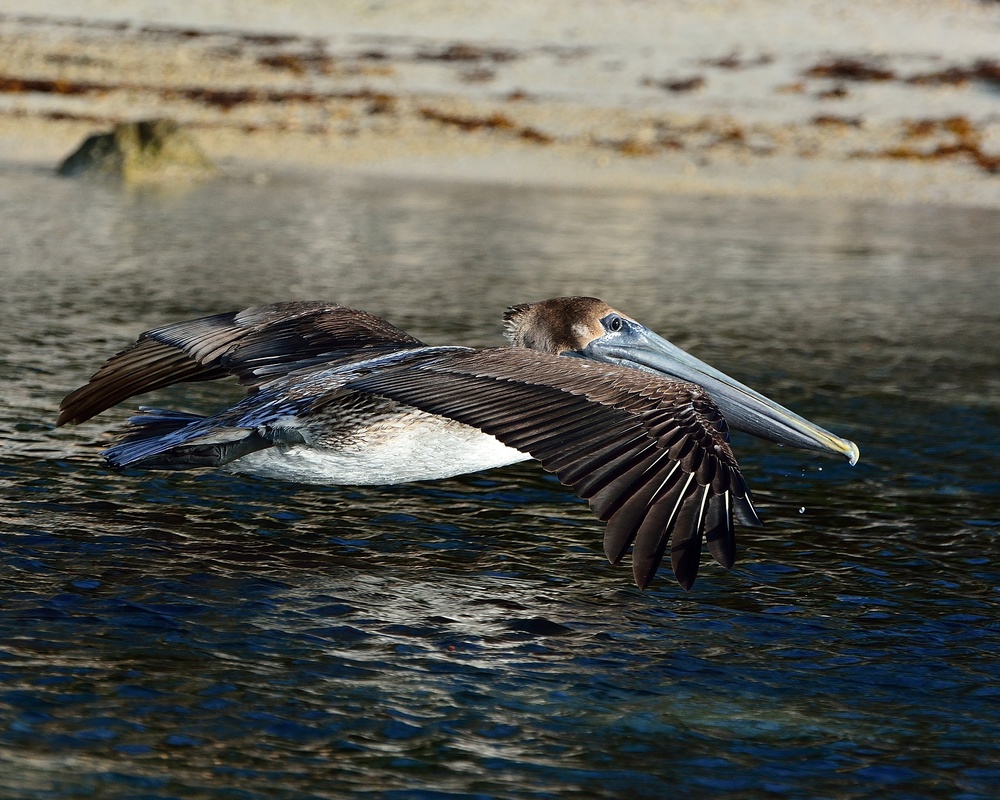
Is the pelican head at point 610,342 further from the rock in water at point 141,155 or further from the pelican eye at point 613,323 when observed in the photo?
the rock in water at point 141,155

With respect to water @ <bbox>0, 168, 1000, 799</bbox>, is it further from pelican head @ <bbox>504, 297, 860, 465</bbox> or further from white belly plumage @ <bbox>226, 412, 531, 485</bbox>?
pelican head @ <bbox>504, 297, 860, 465</bbox>

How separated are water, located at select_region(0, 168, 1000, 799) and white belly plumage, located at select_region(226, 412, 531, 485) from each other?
257 millimetres

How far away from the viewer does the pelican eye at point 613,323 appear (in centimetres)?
544

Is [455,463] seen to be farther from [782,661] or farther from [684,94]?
[684,94]

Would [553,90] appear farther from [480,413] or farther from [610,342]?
[480,413]

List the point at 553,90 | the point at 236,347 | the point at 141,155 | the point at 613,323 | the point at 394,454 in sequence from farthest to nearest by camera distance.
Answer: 1. the point at 553,90
2. the point at 141,155
3. the point at 613,323
4. the point at 236,347
5. the point at 394,454

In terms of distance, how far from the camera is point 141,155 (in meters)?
18.6

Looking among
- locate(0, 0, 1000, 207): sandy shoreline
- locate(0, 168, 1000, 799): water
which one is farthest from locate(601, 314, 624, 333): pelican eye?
locate(0, 0, 1000, 207): sandy shoreline

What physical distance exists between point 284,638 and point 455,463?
3.45 ft

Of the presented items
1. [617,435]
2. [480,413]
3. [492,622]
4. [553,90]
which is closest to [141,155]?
[553,90]

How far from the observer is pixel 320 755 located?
3307 mm

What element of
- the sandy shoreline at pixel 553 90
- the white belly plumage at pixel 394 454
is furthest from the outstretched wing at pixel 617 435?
the sandy shoreline at pixel 553 90

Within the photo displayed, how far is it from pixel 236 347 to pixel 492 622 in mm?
1727

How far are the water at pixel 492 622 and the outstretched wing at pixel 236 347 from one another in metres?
0.37
